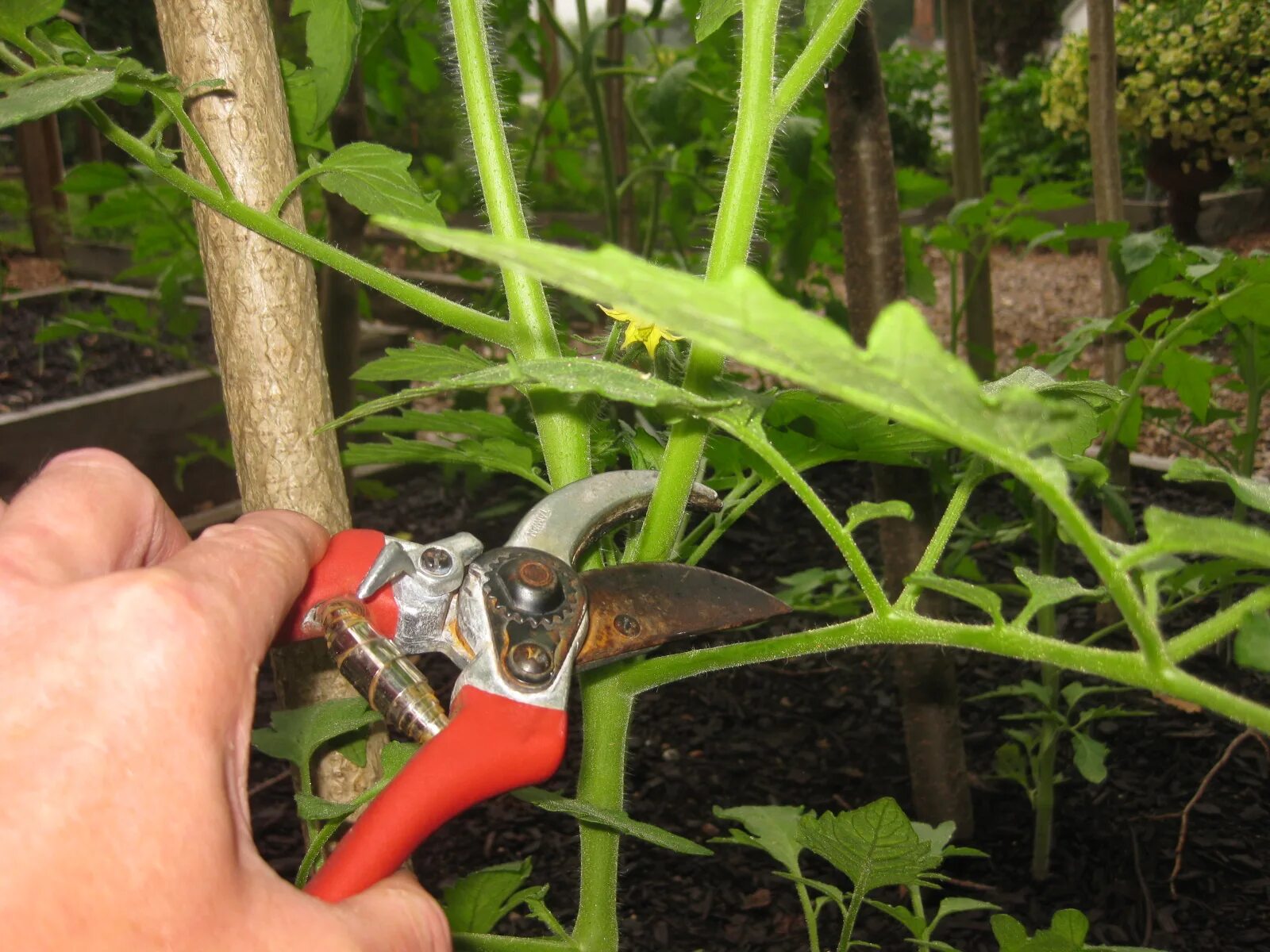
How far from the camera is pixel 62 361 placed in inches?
107

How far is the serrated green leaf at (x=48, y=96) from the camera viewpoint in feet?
1.54

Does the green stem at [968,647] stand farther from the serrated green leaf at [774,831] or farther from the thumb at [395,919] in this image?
the serrated green leaf at [774,831]

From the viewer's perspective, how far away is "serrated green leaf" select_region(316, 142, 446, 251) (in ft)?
2.10

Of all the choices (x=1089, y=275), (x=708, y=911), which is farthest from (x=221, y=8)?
(x=1089, y=275)

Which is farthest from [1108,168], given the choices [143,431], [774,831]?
[143,431]

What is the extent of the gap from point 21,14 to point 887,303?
83 centimetres

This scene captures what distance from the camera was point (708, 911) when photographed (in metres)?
1.20

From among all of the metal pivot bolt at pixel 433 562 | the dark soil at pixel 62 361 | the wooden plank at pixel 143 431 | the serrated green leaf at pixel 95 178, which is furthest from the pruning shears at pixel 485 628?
the dark soil at pixel 62 361

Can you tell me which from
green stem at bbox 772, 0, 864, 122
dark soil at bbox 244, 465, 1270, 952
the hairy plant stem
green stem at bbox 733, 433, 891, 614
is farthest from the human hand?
the hairy plant stem

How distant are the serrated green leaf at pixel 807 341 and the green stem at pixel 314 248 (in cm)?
33

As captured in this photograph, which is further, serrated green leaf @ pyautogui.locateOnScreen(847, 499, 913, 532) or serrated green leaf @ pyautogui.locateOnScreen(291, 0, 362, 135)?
serrated green leaf @ pyautogui.locateOnScreen(291, 0, 362, 135)

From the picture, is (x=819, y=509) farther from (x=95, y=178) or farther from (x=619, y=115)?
(x=619, y=115)

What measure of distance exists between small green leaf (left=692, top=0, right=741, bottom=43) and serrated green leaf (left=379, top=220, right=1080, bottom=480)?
0.35 metres

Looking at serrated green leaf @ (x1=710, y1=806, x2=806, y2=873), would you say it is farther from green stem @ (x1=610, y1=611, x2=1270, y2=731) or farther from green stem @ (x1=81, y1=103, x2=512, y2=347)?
green stem @ (x1=81, y1=103, x2=512, y2=347)
